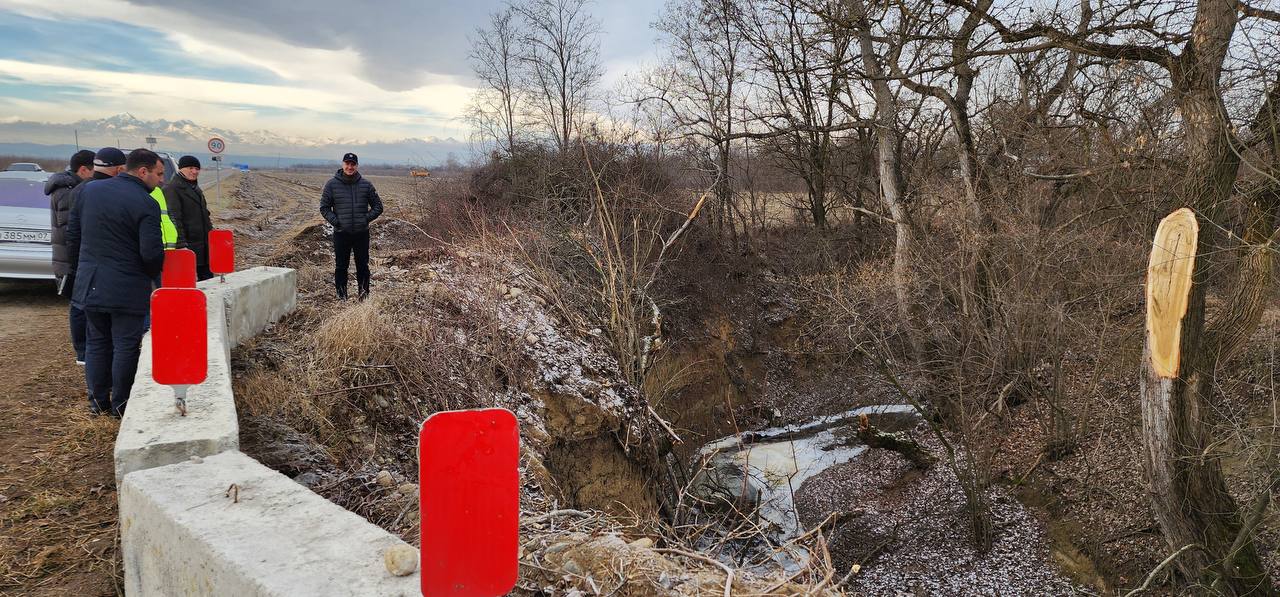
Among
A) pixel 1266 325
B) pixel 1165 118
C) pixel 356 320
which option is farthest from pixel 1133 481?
pixel 356 320

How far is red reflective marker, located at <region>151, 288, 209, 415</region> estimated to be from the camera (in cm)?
344

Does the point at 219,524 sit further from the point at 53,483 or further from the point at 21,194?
the point at 21,194

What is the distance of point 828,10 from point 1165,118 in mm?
5124

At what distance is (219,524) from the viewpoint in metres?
2.38

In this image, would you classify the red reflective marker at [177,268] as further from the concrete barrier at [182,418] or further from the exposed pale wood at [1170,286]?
the exposed pale wood at [1170,286]

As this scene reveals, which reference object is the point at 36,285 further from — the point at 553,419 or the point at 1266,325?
the point at 1266,325

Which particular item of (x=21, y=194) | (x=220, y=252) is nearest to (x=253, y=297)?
(x=220, y=252)

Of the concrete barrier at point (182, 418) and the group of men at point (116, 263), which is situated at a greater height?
the group of men at point (116, 263)

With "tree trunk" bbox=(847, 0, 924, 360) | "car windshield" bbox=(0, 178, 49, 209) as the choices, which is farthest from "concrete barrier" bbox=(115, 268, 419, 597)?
"tree trunk" bbox=(847, 0, 924, 360)

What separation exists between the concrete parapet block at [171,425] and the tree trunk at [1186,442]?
7.58m

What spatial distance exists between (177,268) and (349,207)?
2.64 m

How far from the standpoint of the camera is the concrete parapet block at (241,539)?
2080 millimetres

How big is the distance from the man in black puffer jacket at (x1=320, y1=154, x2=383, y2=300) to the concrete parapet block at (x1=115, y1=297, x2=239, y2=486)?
3.97m

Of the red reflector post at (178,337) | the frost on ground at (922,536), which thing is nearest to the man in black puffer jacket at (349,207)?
the red reflector post at (178,337)
